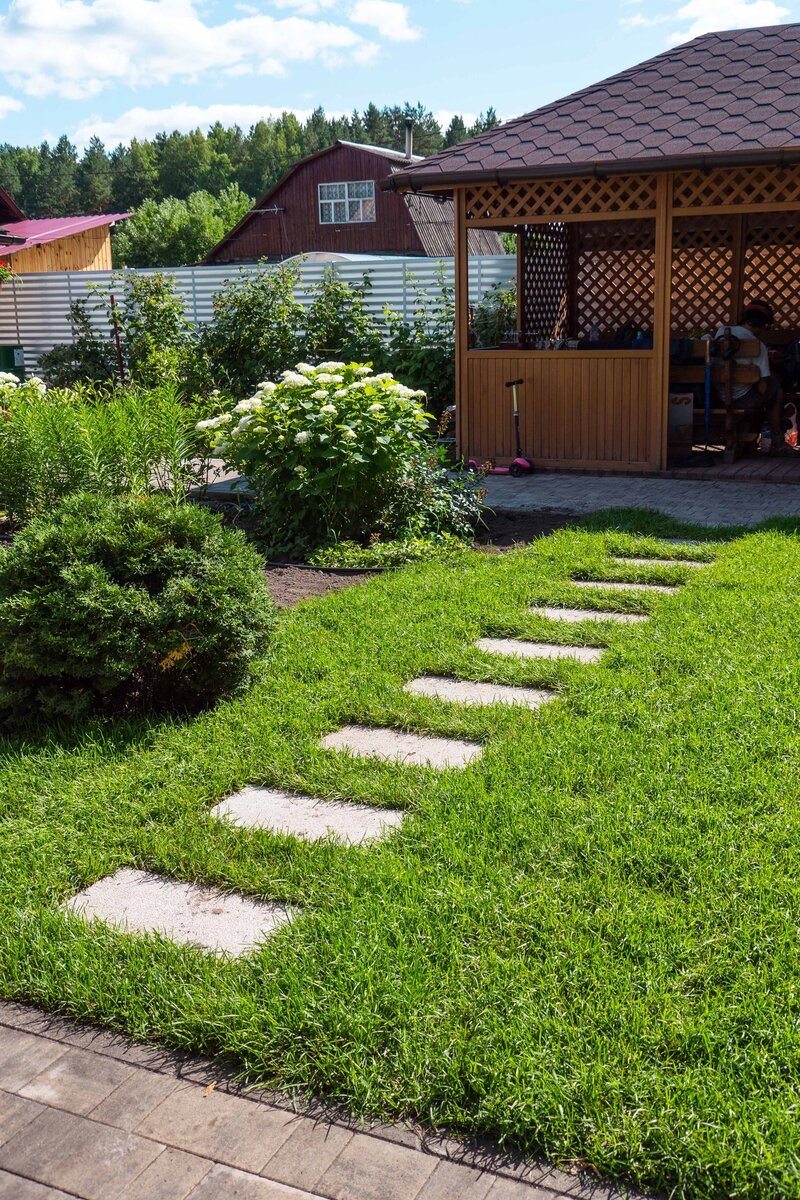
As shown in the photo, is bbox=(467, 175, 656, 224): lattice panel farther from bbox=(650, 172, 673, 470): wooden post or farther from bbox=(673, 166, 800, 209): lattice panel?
bbox=(673, 166, 800, 209): lattice panel

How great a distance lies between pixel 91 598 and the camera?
13.6 ft

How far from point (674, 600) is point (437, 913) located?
3192 millimetres

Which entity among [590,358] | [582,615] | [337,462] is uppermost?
[590,358]

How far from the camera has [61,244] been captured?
33.5 m

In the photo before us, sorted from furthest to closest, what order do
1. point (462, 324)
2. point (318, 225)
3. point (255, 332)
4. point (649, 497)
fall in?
point (318, 225) < point (255, 332) < point (462, 324) < point (649, 497)

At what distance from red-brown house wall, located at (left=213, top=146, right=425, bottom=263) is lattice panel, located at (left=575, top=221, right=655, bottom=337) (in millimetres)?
23962

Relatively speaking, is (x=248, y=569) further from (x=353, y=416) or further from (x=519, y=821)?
(x=353, y=416)

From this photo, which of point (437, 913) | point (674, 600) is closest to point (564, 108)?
point (674, 600)

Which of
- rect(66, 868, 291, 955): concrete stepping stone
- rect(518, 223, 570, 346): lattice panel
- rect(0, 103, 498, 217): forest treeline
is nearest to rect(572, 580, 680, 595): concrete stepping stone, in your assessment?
rect(66, 868, 291, 955): concrete stepping stone

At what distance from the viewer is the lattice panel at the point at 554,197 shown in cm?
986

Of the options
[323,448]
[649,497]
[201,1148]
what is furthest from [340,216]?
[201,1148]

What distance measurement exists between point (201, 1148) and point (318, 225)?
1615 inches

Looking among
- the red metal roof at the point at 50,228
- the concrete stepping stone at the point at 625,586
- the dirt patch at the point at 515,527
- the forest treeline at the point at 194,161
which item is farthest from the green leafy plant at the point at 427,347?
the forest treeline at the point at 194,161

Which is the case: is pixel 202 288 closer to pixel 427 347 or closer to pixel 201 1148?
pixel 427 347
